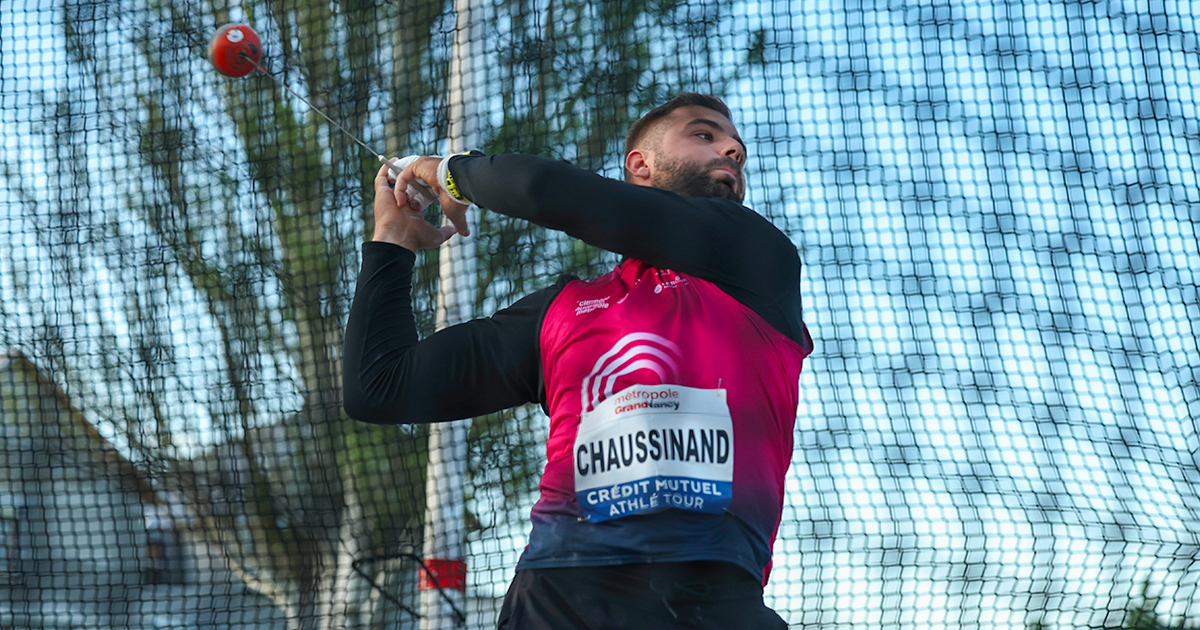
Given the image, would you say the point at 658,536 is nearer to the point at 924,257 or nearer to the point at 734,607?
the point at 734,607

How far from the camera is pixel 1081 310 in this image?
298 cm

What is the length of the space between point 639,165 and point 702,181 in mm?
180

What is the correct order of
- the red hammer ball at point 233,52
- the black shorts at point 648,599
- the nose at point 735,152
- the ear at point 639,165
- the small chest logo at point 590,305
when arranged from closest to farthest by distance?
1. the black shorts at point 648,599
2. the small chest logo at point 590,305
3. the nose at point 735,152
4. the ear at point 639,165
5. the red hammer ball at point 233,52

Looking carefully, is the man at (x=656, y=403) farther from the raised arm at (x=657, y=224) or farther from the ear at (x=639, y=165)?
the ear at (x=639, y=165)

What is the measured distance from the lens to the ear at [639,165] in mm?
1623

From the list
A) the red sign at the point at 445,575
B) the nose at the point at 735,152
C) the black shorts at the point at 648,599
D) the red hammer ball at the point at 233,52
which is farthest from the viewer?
the red sign at the point at 445,575

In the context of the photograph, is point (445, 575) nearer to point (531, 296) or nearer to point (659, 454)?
point (531, 296)

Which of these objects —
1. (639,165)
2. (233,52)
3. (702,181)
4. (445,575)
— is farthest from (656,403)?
(445,575)

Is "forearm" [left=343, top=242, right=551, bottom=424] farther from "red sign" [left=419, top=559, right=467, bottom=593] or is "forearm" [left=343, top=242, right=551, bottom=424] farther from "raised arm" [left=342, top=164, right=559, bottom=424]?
"red sign" [left=419, top=559, right=467, bottom=593]

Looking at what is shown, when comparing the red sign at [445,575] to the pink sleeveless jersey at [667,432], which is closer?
the pink sleeveless jersey at [667,432]

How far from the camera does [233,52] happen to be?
79.0 inches

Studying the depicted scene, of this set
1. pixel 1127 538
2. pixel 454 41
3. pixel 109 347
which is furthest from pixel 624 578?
pixel 109 347

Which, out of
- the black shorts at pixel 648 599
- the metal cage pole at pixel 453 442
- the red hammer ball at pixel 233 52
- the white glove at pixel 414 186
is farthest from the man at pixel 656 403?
the metal cage pole at pixel 453 442

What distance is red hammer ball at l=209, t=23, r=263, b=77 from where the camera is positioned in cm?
200
